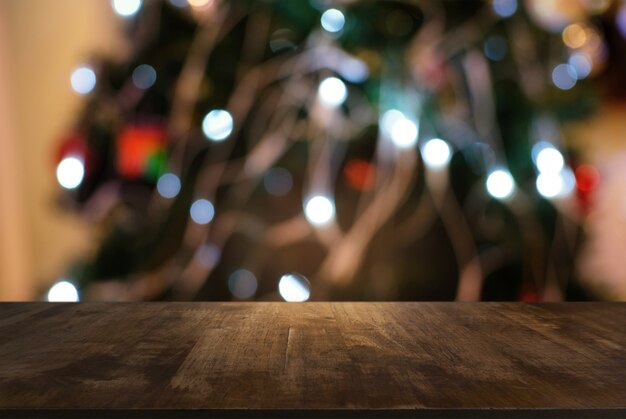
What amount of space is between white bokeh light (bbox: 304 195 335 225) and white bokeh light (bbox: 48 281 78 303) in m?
0.65

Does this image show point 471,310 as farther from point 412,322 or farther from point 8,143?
point 8,143

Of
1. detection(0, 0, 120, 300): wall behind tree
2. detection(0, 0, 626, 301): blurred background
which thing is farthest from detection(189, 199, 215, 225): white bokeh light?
detection(0, 0, 120, 300): wall behind tree

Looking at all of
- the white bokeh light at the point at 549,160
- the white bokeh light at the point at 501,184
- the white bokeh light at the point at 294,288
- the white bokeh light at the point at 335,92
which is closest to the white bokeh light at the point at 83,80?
the white bokeh light at the point at 335,92

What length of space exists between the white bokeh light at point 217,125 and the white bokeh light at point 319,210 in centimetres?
29

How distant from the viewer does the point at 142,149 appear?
2049 mm

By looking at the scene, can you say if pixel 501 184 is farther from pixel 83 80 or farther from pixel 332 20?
pixel 83 80

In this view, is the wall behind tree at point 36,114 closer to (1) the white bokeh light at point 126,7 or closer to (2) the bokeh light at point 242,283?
(1) the white bokeh light at point 126,7

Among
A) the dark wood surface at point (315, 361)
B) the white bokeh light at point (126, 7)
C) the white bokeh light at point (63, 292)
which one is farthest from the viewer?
the white bokeh light at point (126, 7)

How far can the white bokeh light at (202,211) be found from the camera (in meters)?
2.03

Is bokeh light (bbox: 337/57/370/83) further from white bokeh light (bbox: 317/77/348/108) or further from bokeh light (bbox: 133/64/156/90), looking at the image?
bokeh light (bbox: 133/64/156/90)

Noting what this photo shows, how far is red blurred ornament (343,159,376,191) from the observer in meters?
2.07

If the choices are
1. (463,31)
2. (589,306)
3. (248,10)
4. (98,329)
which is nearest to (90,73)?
(248,10)

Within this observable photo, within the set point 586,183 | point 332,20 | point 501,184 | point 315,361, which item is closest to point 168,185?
point 332,20

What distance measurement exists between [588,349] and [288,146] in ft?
4.47
